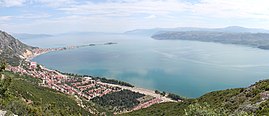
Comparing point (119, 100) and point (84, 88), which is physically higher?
point (84, 88)

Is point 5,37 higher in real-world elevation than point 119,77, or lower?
higher

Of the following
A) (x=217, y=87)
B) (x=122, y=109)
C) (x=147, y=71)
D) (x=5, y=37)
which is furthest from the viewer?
(x=5, y=37)

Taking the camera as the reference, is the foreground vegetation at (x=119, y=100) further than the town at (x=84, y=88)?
No

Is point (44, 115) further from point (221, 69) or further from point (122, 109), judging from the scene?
point (221, 69)

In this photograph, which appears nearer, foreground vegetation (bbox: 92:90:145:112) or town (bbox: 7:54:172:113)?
foreground vegetation (bbox: 92:90:145:112)

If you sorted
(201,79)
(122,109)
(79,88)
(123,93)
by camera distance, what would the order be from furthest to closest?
(201,79)
(79,88)
(123,93)
(122,109)

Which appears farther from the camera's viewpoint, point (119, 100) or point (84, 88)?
point (84, 88)

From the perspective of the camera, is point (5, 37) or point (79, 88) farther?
point (5, 37)

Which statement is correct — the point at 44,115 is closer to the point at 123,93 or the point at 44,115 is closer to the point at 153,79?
the point at 123,93

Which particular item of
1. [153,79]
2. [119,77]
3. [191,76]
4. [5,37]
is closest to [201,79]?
[191,76]

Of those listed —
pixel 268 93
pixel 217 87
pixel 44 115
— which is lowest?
pixel 217 87
